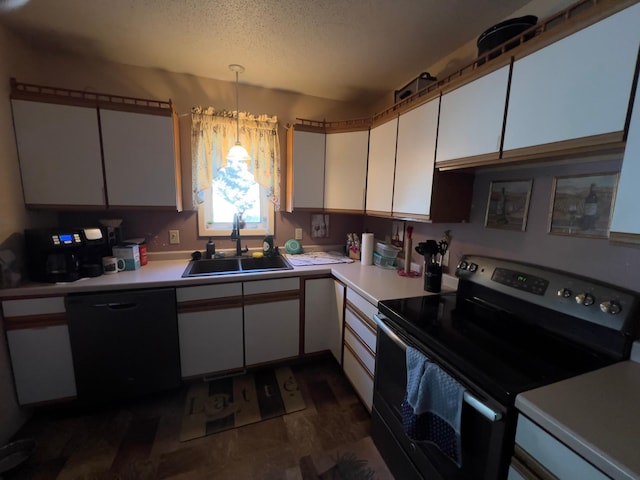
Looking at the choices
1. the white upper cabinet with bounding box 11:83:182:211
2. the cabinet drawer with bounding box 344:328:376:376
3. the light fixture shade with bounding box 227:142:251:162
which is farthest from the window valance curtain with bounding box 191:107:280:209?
the cabinet drawer with bounding box 344:328:376:376

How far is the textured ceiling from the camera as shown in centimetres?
137

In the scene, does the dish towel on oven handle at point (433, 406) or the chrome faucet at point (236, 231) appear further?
the chrome faucet at point (236, 231)

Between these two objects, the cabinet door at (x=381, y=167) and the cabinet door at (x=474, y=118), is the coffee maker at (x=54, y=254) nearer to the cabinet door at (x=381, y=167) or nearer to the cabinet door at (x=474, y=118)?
the cabinet door at (x=381, y=167)

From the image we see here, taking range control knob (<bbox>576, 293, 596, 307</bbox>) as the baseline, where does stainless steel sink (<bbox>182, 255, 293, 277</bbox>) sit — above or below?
below

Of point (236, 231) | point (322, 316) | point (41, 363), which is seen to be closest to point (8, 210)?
point (41, 363)

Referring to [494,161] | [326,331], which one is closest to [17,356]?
[326,331]

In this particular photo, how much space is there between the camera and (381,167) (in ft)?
6.51

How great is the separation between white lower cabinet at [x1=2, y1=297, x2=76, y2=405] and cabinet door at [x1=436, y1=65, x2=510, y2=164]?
94.7 inches

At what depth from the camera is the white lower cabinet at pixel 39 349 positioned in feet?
4.91

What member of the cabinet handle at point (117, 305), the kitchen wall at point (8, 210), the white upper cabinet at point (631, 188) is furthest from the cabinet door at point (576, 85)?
the kitchen wall at point (8, 210)

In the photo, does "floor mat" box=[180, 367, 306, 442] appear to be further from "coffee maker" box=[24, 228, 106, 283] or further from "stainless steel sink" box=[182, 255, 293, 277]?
"coffee maker" box=[24, 228, 106, 283]

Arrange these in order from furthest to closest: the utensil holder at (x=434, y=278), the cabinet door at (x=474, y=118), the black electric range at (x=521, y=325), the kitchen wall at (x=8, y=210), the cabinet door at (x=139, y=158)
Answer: the cabinet door at (x=139, y=158) → the utensil holder at (x=434, y=278) → the kitchen wall at (x=8, y=210) → the cabinet door at (x=474, y=118) → the black electric range at (x=521, y=325)

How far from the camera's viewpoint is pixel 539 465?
696mm

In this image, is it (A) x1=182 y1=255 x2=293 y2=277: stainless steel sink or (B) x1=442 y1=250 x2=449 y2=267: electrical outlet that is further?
(A) x1=182 y1=255 x2=293 y2=277: stainless steel sink
